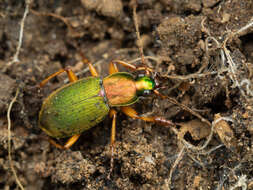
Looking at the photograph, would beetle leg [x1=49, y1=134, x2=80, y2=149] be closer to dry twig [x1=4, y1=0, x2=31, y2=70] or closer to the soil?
the soil

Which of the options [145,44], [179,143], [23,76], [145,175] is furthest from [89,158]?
[145,44]

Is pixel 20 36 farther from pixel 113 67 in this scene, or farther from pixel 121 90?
pixel 121 90

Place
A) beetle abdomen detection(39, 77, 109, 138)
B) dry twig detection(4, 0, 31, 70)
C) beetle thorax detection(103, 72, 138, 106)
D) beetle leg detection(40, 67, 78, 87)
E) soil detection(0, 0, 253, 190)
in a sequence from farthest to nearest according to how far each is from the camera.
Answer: dry twig detection(4, 0, 31, 70) → beetle leg detection(40, 67, 78, 87) → beetle thorax detection(103, 72, 138, 106) → beetle abdomen detection(39, 77, 109, 138) → soil detection(0, 0, 253, 190)

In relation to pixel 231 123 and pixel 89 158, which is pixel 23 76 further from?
pixel 231 123

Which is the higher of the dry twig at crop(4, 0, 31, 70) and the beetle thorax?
the dry twig at crop(4, 0, 31, 70)

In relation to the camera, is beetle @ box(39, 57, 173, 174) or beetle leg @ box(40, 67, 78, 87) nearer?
beetle @ box(39, 57, 173, 174)

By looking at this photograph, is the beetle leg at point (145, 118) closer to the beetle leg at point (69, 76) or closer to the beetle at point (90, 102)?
the beetle at point (90, 102)

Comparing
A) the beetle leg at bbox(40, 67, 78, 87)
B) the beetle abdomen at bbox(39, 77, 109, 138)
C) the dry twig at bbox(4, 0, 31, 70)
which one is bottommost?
the beetle abdomen at bbox(39, 77, 109, 138)

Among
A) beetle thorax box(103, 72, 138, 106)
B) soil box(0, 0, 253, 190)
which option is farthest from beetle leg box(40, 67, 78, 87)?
beetle thorax box(103, 72, 138, 106)
